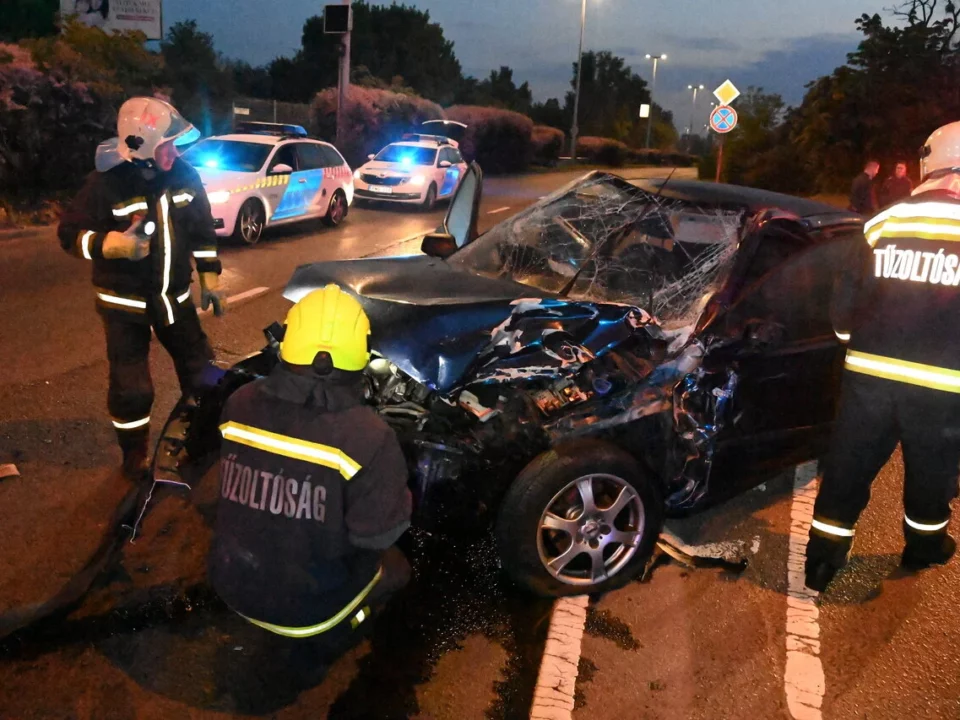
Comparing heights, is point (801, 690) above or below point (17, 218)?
below

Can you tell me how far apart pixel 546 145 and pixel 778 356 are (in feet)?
120

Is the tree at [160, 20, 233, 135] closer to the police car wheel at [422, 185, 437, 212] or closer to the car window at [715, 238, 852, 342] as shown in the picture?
the police car wheel at [422, 185, 437, 212]

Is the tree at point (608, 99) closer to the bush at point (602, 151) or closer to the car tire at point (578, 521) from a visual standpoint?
the bush at point (602, 151)

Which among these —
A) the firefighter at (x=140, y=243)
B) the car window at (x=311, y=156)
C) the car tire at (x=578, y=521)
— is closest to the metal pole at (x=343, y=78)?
the car window at (x=311, y=156)

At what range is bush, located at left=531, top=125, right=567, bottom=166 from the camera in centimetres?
3797

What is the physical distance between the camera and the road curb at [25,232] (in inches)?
431

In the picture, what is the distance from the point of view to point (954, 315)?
3.12 metres

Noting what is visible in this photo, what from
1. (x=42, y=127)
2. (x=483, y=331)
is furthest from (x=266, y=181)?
(x=483, y=331)

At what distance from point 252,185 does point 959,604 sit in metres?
10.1

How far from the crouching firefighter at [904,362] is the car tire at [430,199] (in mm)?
14288

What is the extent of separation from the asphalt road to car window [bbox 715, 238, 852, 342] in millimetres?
1048

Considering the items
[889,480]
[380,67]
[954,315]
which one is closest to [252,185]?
[889,480]

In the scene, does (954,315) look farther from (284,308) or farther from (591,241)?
(284,308)

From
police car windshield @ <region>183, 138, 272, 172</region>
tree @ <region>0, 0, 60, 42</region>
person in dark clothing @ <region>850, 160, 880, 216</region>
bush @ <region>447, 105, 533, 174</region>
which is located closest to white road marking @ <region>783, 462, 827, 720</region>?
person in dark clothing @ <region>850, 160, 880, 216</region>
